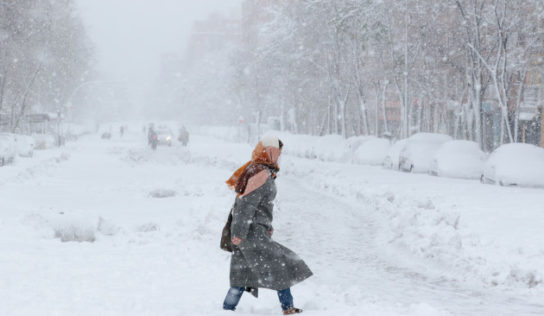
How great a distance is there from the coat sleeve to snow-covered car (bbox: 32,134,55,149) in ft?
140

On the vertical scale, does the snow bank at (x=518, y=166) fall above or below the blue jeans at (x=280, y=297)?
above

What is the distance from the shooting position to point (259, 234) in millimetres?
5645

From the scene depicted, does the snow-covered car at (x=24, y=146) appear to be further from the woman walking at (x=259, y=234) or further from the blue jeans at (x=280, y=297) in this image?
the woman walking at (x=259, y=234)

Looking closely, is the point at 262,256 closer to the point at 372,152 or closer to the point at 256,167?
the point at 256,167

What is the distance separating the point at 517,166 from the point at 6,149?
800 inches

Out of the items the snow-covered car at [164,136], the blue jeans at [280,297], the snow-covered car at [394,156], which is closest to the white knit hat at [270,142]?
the blue jeans at [280,297]

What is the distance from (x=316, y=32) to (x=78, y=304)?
3582 cm

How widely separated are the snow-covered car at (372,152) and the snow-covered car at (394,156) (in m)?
1.70

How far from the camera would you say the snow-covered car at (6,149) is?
27203mm

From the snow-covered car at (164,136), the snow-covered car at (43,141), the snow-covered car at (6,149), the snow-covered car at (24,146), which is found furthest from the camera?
the snow-covered car at (164,136)

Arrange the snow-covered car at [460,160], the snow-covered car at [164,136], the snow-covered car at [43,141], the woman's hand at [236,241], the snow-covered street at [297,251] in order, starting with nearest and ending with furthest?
the woman's hand at [236,241], the snow-covered street at [297,251], the snow-covered car at [460,160], the snow-covered car at [43,141], the snow-covered car at [164,136]

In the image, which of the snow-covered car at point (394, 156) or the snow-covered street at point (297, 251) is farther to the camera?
the snow-covered car at point (394, 156)

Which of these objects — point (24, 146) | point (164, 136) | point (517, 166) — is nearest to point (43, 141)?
point (164, 136)

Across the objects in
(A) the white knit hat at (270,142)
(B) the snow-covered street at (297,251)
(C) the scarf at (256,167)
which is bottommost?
(B) the snow-covered street at (297,251)
